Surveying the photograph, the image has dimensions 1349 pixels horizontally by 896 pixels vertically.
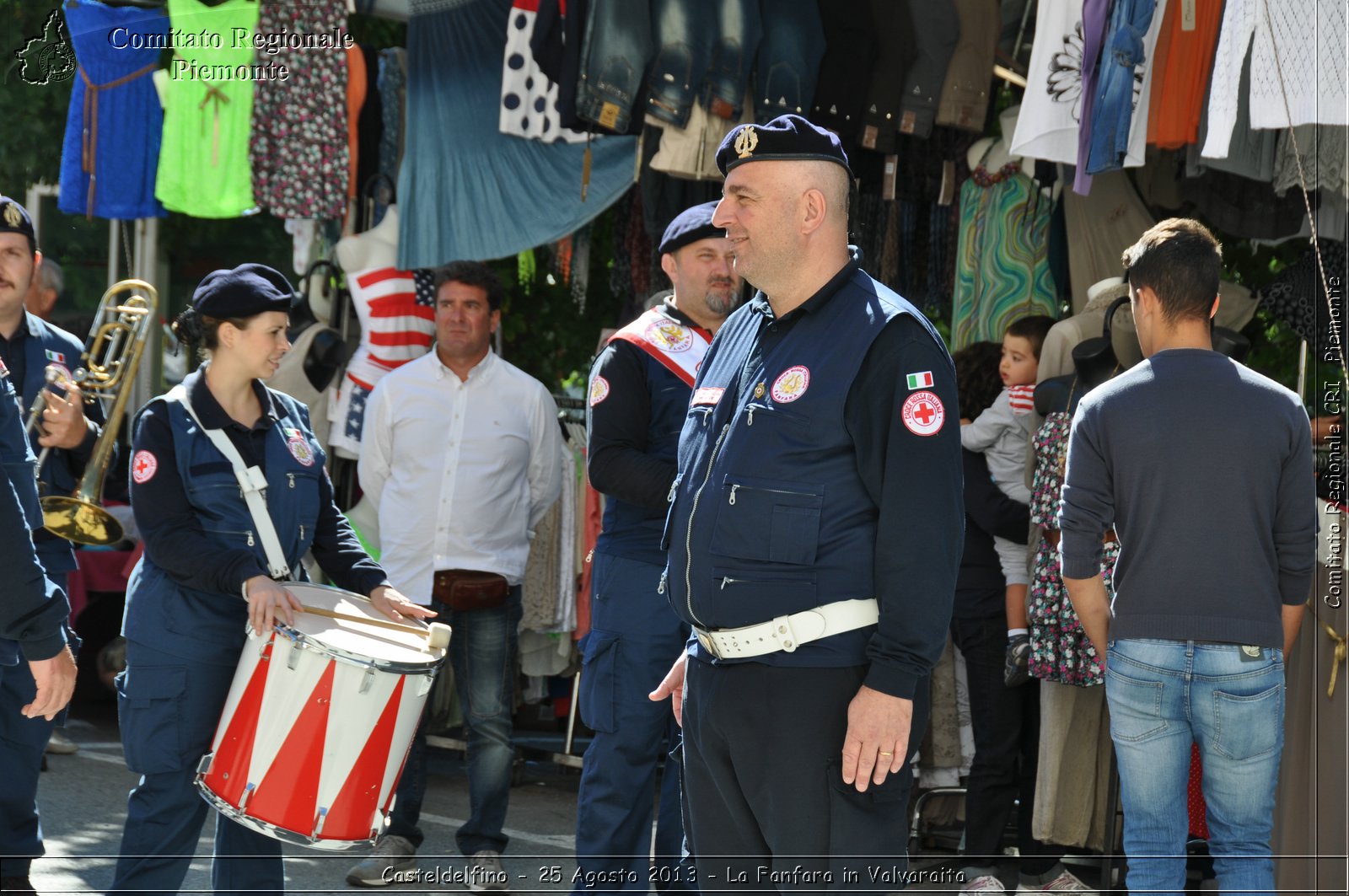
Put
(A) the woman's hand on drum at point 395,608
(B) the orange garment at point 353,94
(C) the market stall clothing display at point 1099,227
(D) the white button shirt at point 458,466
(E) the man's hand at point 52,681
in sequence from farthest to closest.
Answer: (B) the orange garment at point 353,94 → (C) the market stall clothing display at point 1099,227 → (D) the white button shirt at point 458,466 → (A) the woman's hand on drum at point 395,608 → (E) the man's hand at point 52,681

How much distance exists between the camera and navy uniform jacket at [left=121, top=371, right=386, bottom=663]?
4.47 m

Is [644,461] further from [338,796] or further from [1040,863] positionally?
[1040,863]

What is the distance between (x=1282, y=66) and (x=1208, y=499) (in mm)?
2076

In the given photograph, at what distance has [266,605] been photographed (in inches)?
170

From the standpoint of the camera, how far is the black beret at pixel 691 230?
4.89 metres

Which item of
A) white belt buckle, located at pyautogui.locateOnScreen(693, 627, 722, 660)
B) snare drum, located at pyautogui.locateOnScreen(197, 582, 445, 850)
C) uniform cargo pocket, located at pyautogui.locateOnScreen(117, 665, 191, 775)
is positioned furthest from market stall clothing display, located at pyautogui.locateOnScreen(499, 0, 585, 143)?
white belt buckle, located at pyautogui.locateOnScreen(693, 627, 722, 660)

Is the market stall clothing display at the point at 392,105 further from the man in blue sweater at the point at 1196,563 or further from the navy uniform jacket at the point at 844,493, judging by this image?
the navy uniform jacket at the point at 844,493

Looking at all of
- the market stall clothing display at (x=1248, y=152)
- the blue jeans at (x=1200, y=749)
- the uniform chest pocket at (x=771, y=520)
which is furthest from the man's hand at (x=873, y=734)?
the market stall clothing display at (x=1248, y=152)

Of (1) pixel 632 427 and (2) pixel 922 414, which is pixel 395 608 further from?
(2) pixel 922 414

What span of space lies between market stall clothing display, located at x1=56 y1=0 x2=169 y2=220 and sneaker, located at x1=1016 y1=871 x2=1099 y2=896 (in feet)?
17.4

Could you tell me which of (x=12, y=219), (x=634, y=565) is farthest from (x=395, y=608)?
(x=12, y=219)

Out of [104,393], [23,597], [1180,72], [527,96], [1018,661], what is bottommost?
[1018,661]

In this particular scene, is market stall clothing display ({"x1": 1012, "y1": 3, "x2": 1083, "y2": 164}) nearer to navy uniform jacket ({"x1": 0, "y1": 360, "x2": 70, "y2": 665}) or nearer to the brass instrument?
the brass instrument

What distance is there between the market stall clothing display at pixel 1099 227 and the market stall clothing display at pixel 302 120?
140 inches
